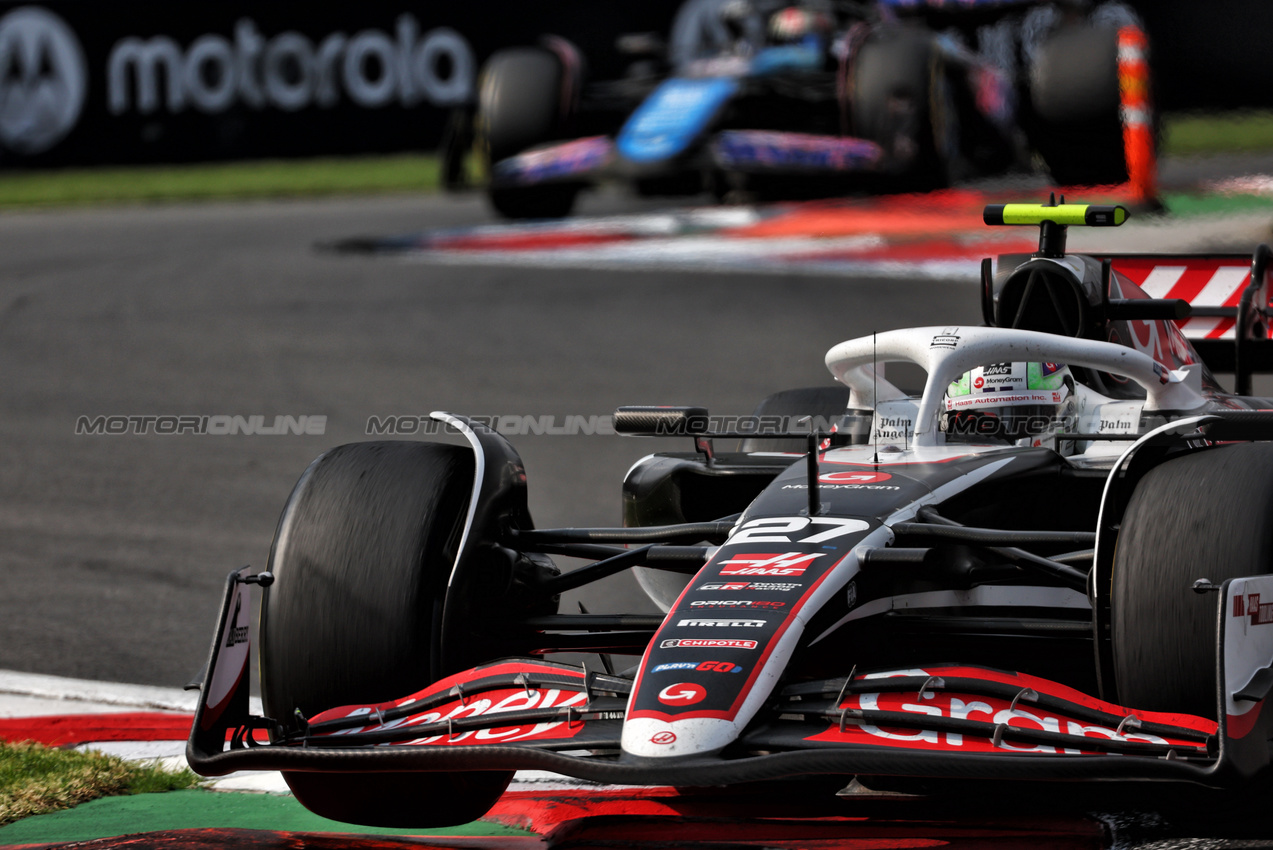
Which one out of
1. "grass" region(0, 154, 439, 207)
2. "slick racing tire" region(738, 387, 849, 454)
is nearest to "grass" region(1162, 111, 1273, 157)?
"grass" region(0, 154, 439, 207)

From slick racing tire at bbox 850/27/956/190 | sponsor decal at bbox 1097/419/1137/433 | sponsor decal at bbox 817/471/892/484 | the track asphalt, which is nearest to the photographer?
the track asphalt

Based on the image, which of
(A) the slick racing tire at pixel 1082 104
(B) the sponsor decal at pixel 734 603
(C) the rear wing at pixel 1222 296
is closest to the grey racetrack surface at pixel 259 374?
(B) the sponsor decal at pixel 734 603

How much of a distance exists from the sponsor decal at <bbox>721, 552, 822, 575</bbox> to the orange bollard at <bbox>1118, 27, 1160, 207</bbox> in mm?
8900

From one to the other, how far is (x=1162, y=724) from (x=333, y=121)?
20065 mm

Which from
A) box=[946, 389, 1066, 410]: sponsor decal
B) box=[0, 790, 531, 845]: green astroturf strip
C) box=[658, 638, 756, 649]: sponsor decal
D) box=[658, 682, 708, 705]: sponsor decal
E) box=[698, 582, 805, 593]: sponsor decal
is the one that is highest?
box=[946, 389, 1066, 410]: sponsor decal

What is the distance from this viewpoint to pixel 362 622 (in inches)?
148

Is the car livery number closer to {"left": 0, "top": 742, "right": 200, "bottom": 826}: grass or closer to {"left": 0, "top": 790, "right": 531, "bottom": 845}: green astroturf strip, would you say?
{"left": 0, "top": 790, "right": 531, "bottom": 845}: green astroturf strip

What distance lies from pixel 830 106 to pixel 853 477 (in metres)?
10.3

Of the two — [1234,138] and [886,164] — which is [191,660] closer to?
[886,164]

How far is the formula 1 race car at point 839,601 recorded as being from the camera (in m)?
3.15

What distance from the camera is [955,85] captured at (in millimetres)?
13898

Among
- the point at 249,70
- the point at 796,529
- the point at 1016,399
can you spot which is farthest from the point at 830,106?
the point at 796,529

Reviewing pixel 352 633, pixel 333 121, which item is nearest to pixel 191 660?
pixel 352 633

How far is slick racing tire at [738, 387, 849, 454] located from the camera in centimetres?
560
